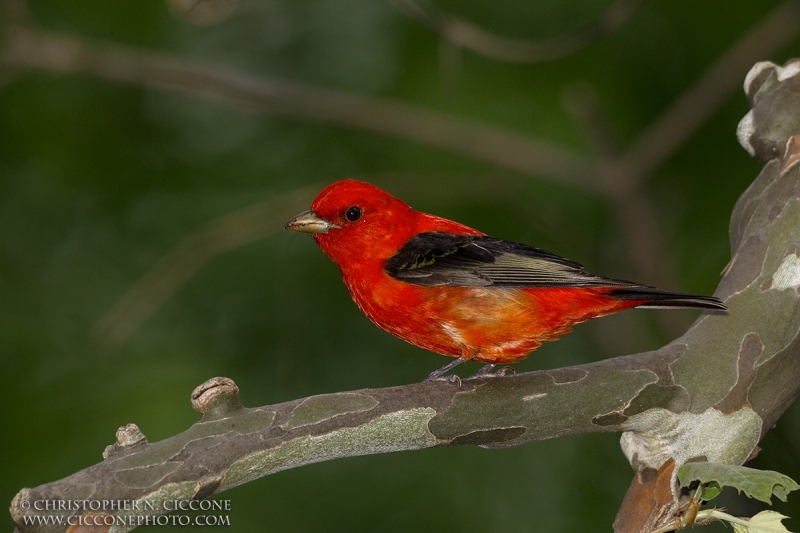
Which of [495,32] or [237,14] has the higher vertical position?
[237,14]

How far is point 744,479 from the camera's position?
259cm

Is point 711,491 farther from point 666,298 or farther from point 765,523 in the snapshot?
point 666,298

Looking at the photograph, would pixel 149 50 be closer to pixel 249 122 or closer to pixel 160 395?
pixel 249 122

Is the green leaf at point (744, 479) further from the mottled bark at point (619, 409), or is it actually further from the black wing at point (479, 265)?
the black wing at point (479, 265)

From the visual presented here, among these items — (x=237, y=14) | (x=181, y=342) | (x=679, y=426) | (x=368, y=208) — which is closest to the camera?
(x=679, y=426)

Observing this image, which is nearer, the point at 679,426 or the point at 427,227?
the point at 679,426

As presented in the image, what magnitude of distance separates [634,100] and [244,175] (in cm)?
330

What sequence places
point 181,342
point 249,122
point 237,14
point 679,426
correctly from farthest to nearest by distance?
point 249,122, point 237,14, point 181,342, point 679,426

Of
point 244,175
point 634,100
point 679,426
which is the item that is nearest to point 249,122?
point 244,175

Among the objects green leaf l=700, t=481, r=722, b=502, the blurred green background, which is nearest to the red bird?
green leaf l=700, t=481, r=722, b=502

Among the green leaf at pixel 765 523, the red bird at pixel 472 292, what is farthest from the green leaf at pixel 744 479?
the red bird at pixel 472 292

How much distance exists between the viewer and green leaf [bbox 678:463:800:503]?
8.39ft

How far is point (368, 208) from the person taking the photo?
430 cm

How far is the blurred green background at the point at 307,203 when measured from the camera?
6.14 meters
